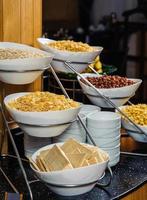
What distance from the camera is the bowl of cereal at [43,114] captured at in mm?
1172

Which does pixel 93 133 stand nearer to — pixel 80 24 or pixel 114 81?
pixel 114 81

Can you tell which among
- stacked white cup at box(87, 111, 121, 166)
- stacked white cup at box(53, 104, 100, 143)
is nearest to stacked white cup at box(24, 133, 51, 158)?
stacked white cup at box(53, 104, 100, 143)

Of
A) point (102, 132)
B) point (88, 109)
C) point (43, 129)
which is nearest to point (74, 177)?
point (43, 129)

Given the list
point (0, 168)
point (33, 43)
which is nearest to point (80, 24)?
point (33, 43)

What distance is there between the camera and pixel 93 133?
1341mm

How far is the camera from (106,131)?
1328mm

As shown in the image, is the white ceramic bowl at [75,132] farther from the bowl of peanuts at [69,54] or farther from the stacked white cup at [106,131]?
the bowl of peanuts at [69,54]

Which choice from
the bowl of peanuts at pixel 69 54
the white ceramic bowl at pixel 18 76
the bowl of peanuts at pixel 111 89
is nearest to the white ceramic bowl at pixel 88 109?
the bowl of peanuts at pixel 111 89

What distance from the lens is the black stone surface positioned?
1.18 metres

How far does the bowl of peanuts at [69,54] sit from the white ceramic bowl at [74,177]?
41 centimetres

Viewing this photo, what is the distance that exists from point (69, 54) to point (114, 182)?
413 millimetres

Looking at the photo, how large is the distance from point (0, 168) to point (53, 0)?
3148 millimetres

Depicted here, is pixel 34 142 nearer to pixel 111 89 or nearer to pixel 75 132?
pixel 75 132

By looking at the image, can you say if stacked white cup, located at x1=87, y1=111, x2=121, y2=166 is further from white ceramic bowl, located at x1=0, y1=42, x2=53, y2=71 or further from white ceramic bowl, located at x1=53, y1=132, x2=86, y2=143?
white ceramic bowl, located at x1=0, y1=42, x2=53, y2=71
